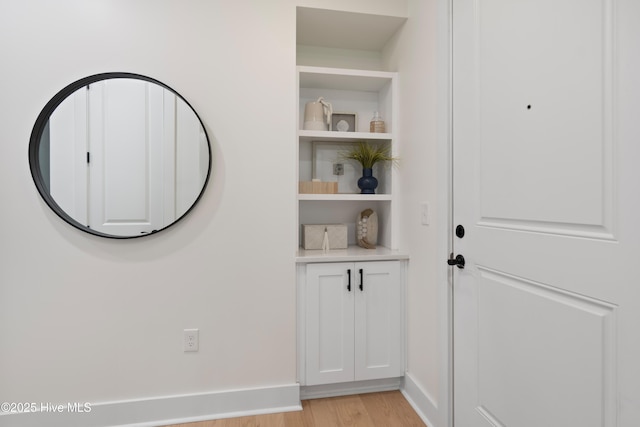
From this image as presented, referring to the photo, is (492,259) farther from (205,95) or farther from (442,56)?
(205,95)

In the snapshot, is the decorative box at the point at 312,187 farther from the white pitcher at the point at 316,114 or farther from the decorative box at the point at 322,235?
the white pitcher at the point at 316,114

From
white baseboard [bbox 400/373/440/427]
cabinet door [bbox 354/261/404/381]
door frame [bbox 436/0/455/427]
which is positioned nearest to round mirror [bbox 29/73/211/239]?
cabinet door [bbox 354/261/404/381]

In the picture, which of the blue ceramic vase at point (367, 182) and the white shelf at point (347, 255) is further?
the blue ceramic vase at point (367, 182)

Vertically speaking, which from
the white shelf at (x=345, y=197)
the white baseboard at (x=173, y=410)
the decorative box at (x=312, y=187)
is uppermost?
the decorative box at (x=312, y=187)

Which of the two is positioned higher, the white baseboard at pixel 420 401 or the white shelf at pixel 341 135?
the white shelf at pixel 341 135

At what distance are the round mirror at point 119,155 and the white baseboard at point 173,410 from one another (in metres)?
0.89

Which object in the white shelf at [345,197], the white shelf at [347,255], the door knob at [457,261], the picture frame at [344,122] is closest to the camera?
the door knob at [457,261]

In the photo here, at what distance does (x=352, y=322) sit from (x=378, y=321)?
16 centimetres

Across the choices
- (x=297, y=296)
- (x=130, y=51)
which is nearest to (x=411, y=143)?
(x=297, y=296)

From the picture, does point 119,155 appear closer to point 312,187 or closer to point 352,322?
point 312,187

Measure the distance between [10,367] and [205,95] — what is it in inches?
66.1

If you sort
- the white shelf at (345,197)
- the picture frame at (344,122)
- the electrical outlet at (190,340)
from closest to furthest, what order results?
the electrical outlet at (190,340) < the white shelf at (345,197) < the picture frame at (344,122)

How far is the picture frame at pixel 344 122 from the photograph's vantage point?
2191 mm

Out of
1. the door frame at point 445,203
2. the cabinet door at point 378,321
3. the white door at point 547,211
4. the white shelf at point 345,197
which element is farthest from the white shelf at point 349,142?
the white door at point 547,211
